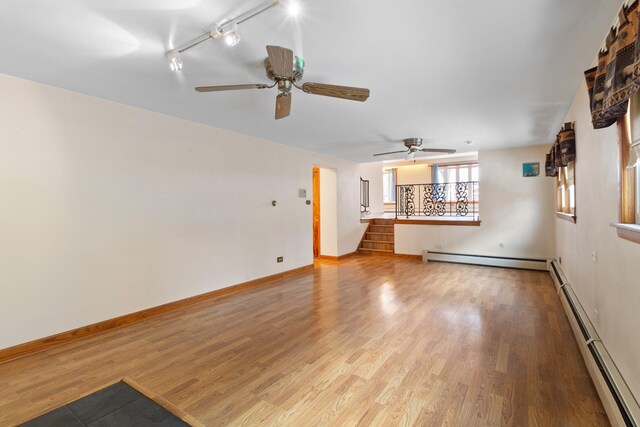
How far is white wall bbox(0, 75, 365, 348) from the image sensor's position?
2.71m

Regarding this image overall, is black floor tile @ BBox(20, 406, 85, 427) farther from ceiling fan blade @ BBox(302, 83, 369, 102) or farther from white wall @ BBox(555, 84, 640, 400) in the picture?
white wall @ BBox(555, 84, 640, 400)

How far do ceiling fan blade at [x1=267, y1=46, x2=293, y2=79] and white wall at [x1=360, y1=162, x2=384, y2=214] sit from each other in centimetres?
795

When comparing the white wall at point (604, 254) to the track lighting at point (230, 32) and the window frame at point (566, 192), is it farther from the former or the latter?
the track lighting at point (230, 32)

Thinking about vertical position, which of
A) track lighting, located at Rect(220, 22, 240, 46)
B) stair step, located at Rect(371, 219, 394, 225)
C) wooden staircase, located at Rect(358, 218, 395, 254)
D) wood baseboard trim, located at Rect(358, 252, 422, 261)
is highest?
track lighting, located at Rect(220, 22, 240, 46)

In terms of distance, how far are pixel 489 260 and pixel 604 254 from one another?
171 inches

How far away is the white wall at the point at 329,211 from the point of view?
7168mm

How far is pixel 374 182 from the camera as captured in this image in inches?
408

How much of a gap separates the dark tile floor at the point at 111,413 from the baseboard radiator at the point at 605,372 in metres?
2.34

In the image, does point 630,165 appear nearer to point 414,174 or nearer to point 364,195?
point 364,195

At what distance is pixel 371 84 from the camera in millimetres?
2812

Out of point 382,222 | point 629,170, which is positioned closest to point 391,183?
point 382,222

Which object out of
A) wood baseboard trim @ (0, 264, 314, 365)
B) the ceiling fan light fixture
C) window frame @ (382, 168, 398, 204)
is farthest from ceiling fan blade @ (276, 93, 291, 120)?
window frame @ (382, 168, 398, 204)

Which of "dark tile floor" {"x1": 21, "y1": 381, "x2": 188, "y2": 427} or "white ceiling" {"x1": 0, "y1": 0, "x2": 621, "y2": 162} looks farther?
"white ceiling" {"x1": 0, "y1": 0, "x2": 621, "y2": 162}

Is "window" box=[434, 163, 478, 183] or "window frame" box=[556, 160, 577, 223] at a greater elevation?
"window" box=[434, 163, 478, 183]
